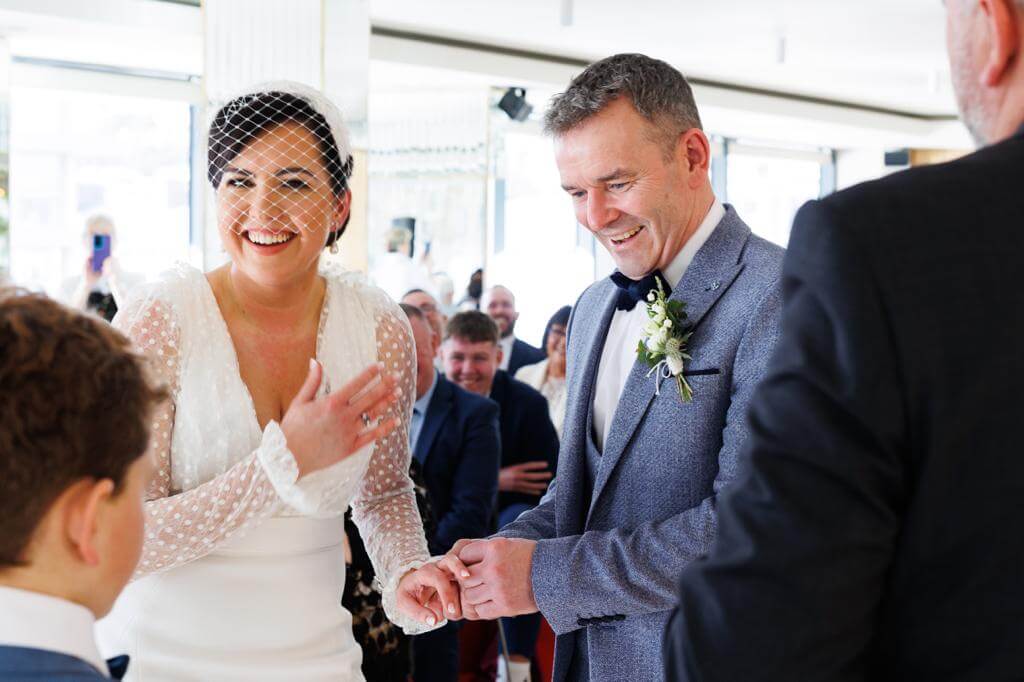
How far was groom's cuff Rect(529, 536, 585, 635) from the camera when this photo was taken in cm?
208

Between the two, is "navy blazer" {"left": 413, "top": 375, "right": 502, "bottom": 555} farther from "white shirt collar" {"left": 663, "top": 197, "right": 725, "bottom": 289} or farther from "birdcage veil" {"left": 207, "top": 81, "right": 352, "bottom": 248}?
"white shirt collar" {"left": 663, "top": 197, "right": 725, "bottom": 289}

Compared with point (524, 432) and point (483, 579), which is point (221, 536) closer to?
point (483, 579)

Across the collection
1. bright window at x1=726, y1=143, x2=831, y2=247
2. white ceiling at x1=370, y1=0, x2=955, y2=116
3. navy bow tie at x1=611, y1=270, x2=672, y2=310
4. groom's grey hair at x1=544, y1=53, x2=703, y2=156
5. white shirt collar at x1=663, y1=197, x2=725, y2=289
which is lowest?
navy bow tie at x1=611, y1=270, x2=672, y2=310

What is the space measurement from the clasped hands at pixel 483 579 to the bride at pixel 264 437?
11mm

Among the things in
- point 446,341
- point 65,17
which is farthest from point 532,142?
point 446,341

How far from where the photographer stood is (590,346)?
2387 mm

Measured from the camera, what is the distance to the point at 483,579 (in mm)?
2195

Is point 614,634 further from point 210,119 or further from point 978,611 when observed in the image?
point 210,119

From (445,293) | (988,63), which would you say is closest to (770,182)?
(445,293)

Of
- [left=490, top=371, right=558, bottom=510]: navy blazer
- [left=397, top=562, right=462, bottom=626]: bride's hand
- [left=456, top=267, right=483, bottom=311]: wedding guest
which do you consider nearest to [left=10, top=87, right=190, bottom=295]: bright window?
[left=456, top=267, right=483, bottom=311]: wedding guest

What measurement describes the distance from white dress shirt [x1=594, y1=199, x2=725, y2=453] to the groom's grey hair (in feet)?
0.57

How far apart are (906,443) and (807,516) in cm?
11

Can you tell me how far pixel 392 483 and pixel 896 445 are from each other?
6.12ft

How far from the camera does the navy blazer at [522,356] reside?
7.80 meters
